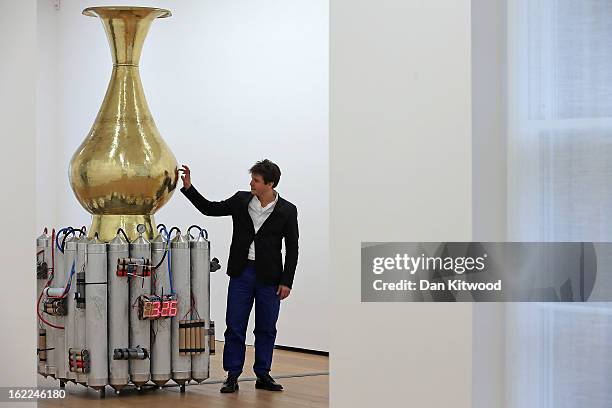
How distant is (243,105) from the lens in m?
10.4

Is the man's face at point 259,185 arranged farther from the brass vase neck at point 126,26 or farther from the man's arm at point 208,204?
the brass vase neck at point 126,26

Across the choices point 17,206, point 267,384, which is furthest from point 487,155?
point 267,384

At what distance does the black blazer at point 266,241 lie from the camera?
756cm

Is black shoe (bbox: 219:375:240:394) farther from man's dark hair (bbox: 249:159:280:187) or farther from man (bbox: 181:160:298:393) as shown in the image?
man's dark hair (bbox: 249:159:280:187)

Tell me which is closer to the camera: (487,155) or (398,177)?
(487,155)

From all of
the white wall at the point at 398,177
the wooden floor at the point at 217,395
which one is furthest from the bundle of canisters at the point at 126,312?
the white wall at the point at 398,177

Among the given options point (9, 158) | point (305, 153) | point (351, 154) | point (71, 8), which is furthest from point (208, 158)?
point (351, 154)

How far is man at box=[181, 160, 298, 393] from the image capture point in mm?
7562

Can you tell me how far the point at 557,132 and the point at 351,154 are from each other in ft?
2.56

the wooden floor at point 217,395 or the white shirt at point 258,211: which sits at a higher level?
the white shirt at point 258,211

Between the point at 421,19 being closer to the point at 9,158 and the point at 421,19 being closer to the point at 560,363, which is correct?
the point at 560,363

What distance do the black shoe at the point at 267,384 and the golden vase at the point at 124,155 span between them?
135cm

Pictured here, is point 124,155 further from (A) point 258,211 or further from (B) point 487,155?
(B) point 487,155

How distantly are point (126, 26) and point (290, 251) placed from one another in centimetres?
209
